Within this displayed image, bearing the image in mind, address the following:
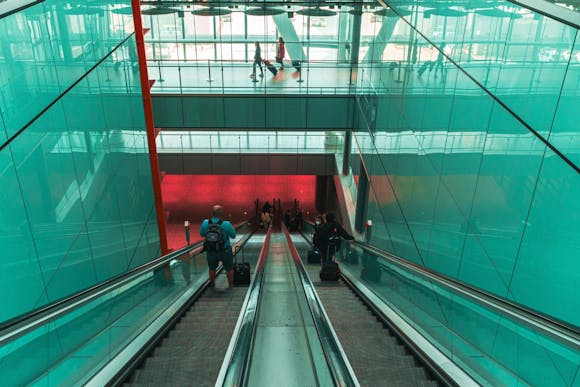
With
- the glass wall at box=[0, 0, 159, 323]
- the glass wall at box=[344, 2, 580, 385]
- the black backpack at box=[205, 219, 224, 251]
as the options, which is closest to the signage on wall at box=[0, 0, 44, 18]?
the glass wall at box=[0, 0, 159, 323]

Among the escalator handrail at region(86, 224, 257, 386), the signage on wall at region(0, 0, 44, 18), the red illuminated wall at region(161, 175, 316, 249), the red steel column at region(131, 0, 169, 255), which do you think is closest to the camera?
the escalator handrail at region(86, 224, 257, 386)

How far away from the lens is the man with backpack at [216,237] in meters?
5.66

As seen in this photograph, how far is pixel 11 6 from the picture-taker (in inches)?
128

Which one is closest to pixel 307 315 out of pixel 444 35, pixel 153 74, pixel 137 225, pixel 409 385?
pixel 409 385

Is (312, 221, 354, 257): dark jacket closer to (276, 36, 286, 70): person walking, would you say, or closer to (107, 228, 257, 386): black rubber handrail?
(107, 228, 257, 386): black rubber handrail

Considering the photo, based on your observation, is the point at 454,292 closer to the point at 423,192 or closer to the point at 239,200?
the point at 423,192

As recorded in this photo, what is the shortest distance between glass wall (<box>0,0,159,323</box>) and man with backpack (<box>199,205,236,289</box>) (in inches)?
52.1

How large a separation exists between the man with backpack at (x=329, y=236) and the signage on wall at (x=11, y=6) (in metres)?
5.07

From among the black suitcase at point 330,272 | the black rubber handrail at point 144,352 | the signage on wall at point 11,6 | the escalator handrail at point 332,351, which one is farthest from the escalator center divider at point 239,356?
the signage on wall at point 11,6

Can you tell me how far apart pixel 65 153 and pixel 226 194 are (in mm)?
17816

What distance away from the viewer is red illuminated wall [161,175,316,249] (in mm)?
19750

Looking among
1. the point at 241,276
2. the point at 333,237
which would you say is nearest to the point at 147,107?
the point at 241,276

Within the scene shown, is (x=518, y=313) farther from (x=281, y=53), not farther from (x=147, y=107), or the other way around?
(x=281, y=53)

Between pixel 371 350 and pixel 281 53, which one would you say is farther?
pixel 281 53
